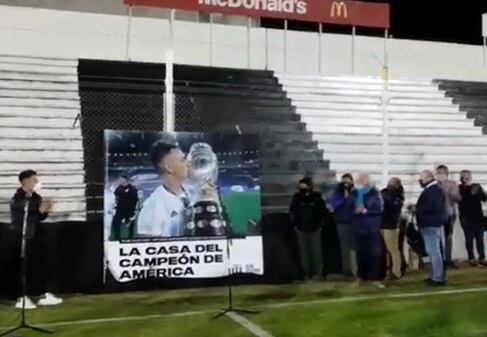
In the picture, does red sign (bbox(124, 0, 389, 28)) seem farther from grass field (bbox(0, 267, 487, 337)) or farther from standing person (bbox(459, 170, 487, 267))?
grass field (bbox(0, 267, 487, 337))

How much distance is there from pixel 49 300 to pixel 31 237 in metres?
0.72

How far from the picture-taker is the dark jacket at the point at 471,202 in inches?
422

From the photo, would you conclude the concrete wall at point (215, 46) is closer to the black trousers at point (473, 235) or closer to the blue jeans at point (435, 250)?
the black trousers at point (473, 235)

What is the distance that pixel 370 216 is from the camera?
368 inches

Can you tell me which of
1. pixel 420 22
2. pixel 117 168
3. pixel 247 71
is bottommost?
pixel 117 168

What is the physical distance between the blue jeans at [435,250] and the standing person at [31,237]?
448cm

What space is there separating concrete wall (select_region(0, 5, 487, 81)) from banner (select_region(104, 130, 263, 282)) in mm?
6636

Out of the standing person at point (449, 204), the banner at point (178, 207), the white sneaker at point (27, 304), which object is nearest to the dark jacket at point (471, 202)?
the standing person at point (449, 204)

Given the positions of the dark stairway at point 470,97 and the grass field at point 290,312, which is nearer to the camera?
the grass field at point 290,312

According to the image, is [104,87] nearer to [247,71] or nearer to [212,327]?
[247,71]

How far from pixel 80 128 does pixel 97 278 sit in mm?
3608

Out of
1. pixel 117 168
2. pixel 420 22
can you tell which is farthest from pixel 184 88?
pixel 420 22

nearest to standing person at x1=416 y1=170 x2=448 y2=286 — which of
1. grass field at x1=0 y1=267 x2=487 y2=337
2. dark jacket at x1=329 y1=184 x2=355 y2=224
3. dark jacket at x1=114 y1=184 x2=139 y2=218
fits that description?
grass field at x1=0 y1=267 x2=487 y2=337

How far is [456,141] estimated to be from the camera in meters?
→ 13.9
